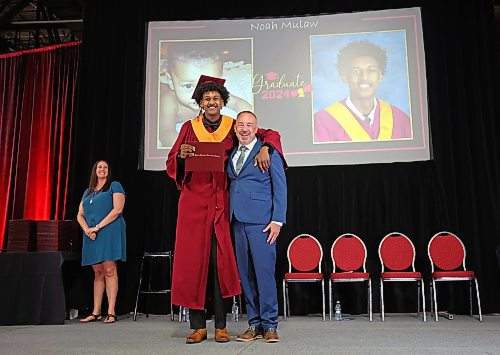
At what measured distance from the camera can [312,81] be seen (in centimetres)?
577

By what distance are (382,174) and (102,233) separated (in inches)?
114

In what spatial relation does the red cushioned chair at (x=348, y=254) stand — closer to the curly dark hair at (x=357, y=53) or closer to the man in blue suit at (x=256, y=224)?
the curly dark hair at (x=357, y=53)

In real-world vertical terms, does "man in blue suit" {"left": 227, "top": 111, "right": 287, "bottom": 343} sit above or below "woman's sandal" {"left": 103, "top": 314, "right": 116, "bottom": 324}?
above

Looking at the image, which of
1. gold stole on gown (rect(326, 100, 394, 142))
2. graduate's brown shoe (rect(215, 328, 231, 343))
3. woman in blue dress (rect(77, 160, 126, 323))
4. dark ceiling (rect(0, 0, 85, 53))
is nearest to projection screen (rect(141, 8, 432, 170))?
gold stole on gown (rect(326, 100, 394, 142))

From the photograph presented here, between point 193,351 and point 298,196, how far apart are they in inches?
128

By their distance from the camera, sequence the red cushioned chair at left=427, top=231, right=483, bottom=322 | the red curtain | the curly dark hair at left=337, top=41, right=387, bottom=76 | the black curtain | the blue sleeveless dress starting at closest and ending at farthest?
the blue sleeveless dress < the red cushioned chair at left=427, top=231, right=483, bottom=322 < the black curtain < the curly dark hair at left=337, top=41, right=387, bottom=76 < the red curtain

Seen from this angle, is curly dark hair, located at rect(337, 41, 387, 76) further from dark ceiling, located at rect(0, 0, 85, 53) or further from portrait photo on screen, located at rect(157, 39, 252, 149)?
dark ceiling, located at rect(0, 0, 85, 53)

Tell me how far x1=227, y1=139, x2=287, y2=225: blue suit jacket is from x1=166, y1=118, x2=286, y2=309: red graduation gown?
0.09 m

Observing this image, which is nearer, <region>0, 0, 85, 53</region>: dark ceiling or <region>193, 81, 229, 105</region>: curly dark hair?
<region>193, 81, 229, 105</region>: curly dark hair

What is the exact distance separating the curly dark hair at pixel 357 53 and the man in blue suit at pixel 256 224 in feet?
9.58

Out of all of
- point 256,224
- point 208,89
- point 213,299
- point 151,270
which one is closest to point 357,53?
point 208,89

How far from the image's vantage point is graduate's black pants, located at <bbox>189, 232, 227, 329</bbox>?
3.11m

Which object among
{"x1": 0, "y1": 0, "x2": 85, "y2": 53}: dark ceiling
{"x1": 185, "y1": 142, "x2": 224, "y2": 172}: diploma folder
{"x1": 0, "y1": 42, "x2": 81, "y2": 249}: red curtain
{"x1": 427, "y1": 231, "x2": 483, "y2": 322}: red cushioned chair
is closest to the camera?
{"x1": 185, "y1": 142, "x2": 224, "y2": 172}: diploma folder

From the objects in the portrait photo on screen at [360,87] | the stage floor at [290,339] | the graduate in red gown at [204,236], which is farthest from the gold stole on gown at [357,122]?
the graduate in red gown at [204,236]
